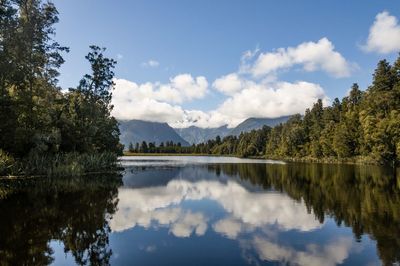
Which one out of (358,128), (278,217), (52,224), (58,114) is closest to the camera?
(52,224)

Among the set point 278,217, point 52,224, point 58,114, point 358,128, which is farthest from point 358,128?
point 52,224

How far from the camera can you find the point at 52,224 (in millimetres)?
19500

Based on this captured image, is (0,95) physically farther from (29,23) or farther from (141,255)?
(141,255)

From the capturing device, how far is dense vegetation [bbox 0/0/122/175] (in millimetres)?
→ 38844

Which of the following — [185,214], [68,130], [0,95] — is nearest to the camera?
[185,214]

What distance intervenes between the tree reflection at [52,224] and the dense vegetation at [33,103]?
33.4ft

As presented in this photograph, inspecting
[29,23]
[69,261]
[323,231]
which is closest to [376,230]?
[323,231]

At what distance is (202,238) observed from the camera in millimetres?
17797

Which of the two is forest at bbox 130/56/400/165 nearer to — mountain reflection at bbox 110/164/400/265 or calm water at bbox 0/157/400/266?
mountain reflection at bbox 110/164/400/265

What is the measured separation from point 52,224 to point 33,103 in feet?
93.8

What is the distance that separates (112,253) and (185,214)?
10.2 metres

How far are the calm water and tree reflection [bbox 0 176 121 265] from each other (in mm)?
40

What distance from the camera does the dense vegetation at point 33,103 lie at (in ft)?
127

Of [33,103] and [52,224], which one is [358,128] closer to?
[33,103]
